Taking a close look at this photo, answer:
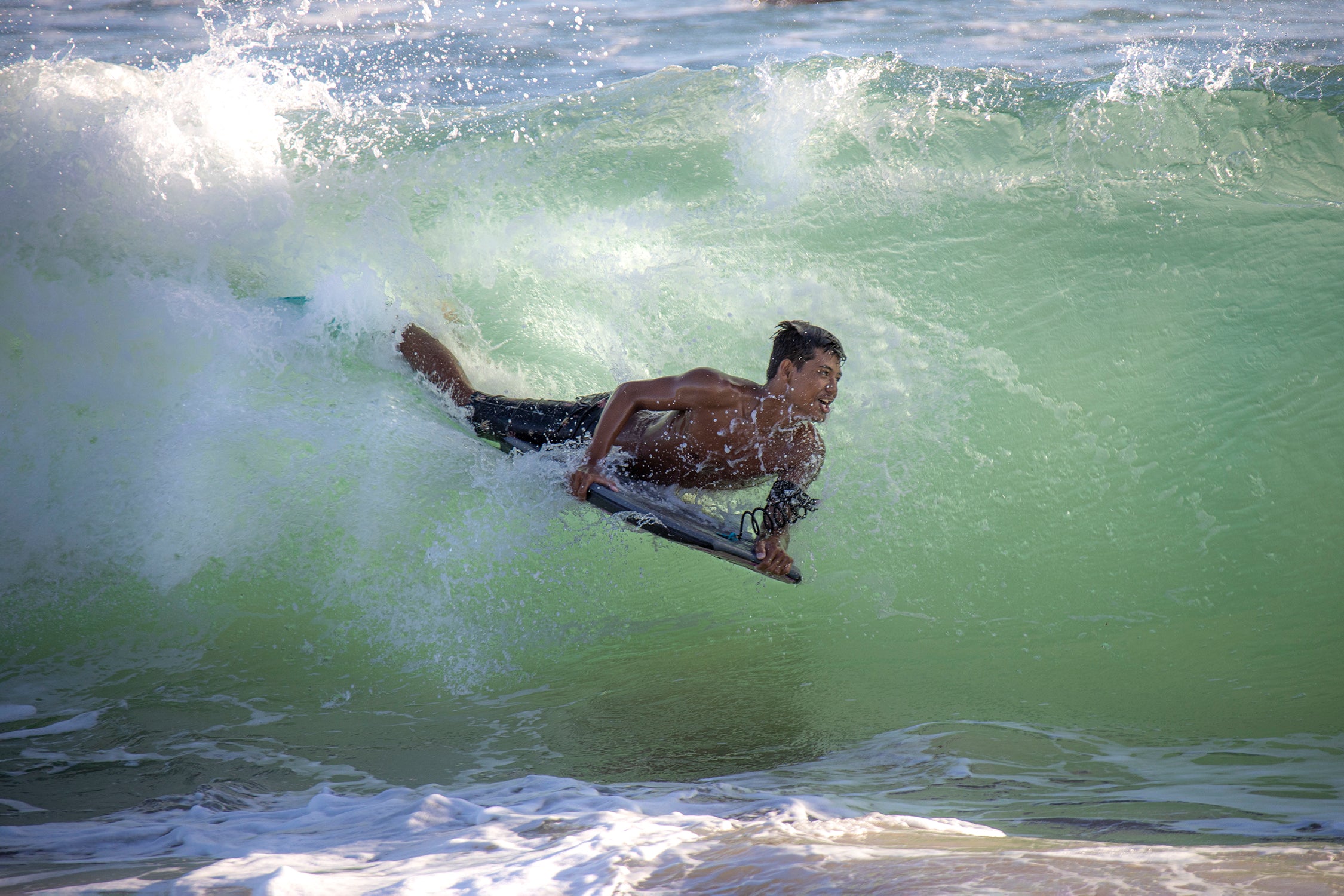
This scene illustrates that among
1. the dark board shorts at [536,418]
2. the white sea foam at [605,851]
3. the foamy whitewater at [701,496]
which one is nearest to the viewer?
the white sea foam at [605,851]

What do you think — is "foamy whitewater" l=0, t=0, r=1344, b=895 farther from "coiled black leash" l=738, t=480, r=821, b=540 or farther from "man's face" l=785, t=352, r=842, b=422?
"man's face" l=785, t=352, r=842, b=422

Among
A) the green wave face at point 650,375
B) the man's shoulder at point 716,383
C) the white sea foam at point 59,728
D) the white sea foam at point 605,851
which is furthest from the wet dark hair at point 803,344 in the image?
the white sea foam at point 59,728

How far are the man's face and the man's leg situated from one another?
1783mm

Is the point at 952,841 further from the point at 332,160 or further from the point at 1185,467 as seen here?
the point at 332,160

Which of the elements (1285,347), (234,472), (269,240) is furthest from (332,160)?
(1285,347)

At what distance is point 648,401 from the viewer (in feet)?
11.1

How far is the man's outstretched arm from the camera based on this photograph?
338 cm

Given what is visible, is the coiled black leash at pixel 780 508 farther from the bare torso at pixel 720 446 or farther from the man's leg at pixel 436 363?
the man's leg at pixel 436 363

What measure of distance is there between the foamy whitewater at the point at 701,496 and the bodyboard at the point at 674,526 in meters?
0.53

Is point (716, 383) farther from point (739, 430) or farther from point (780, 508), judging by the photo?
point (780, 508)

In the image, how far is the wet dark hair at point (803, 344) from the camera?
3.42 metres

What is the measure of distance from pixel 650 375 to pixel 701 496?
118 cm

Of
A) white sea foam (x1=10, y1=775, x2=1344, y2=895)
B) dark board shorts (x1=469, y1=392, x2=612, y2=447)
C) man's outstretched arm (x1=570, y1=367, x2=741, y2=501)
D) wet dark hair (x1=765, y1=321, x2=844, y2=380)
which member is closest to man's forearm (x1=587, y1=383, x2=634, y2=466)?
man's outstretched arm (x1=570, y1=367, x2=741, y2=501)

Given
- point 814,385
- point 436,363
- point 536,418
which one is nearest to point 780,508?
point 814,385
